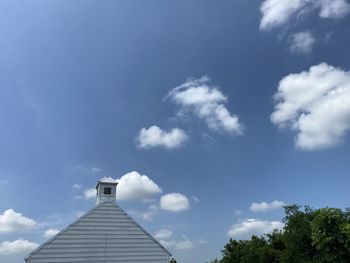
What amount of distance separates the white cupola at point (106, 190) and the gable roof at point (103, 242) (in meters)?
1.03

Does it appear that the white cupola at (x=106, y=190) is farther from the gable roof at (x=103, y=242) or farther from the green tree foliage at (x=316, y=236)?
the green tree foliage at (x=316, y=236)

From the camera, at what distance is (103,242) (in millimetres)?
22469

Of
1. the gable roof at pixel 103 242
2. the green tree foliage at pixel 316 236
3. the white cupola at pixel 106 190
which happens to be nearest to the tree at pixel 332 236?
the green tree foliage at pixel 316 236

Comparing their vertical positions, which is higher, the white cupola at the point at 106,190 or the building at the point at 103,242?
the white cupola at the point at 106,190

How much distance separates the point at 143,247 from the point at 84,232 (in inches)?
150

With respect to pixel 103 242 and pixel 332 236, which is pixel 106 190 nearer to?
pixel 103 242

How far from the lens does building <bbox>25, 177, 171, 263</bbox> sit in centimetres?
2130

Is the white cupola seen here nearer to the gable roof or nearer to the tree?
the gable roof

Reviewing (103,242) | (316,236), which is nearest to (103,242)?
(103,242)

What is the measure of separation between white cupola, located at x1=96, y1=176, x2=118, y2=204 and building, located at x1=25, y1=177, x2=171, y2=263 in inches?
2.7

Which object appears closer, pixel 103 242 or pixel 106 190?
pixel 103 242

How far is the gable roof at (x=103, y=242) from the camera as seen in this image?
2130cm

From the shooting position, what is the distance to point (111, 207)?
77.6ft

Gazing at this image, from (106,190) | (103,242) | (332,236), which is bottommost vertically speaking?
(332,236)
